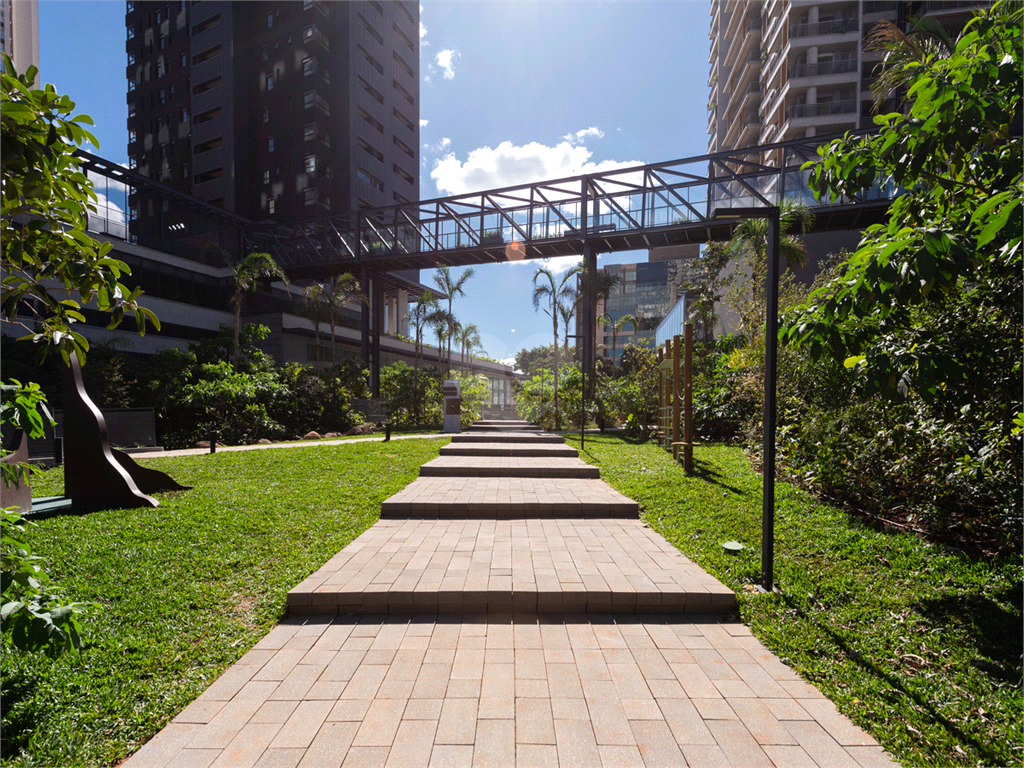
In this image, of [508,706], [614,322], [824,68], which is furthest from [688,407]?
[824,68]

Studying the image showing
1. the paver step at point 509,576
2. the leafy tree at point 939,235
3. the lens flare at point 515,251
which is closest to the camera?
the leafy tree at point 939,235

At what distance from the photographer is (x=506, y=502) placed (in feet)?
21.5

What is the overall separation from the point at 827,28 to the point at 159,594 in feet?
159

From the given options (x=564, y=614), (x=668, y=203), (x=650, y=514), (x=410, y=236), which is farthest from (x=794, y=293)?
(x=410, y=236)

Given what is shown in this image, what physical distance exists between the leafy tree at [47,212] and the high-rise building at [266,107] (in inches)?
1589

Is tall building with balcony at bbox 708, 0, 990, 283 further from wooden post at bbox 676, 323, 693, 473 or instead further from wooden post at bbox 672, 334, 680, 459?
wooden post at bbox 676, 323, 693, 473

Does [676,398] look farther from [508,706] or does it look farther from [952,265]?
[508,706]

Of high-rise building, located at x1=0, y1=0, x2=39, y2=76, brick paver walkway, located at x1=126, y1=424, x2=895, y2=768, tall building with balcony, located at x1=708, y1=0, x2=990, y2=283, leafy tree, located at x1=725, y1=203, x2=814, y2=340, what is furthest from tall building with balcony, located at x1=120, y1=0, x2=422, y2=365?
brick paver walkway, located at x1=126, y1=424, x2=895, y2=768

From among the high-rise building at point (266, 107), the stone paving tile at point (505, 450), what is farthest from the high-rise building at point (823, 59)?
the stone paving tile at point (505, 450)

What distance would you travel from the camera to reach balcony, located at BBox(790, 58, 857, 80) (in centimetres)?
3506

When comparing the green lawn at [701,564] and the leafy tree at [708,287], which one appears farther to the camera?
the leafy tree at [708,287]

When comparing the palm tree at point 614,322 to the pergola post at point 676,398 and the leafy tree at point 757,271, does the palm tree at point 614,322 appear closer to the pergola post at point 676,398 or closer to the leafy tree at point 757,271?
the leafy tree at point 757,271

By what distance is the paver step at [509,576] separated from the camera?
3.77 metres

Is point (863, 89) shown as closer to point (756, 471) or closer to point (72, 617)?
point (756, 471)
